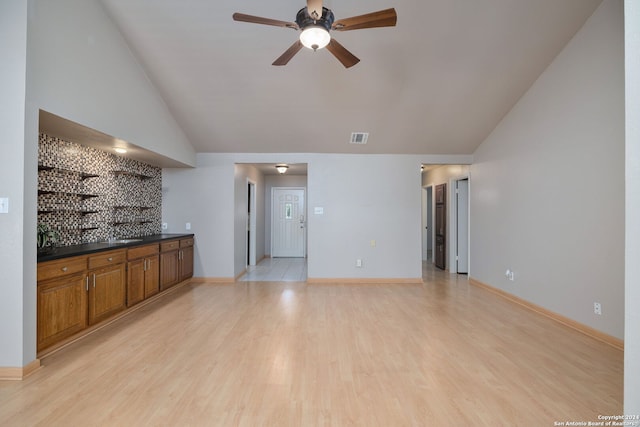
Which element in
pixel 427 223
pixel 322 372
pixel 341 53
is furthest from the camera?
pixel 427 223

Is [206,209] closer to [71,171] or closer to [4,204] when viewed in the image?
[71,171]

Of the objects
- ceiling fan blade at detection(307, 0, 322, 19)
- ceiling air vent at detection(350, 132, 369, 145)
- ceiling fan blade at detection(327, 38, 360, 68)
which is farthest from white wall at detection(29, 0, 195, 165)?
ceiling air vent at detection(350, 132, 369, 145)

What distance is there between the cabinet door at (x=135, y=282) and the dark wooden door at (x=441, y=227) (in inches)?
231

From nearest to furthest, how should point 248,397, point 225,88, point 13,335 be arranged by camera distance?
1. point 248,397
2. point 13,335
3. point 225,88

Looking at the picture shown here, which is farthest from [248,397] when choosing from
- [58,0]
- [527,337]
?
[58,0]

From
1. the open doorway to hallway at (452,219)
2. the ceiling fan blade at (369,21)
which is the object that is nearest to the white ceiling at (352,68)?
the ceiling fan blade at (369,21)

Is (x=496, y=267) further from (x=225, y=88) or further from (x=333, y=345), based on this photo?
(x=225, y=88)

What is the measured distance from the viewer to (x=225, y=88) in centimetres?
430

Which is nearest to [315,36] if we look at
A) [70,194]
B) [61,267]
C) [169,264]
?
[61,267]

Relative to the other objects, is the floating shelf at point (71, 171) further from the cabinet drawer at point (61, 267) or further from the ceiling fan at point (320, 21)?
the ceiling fan at point (320, 21)

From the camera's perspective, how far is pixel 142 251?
164 inches

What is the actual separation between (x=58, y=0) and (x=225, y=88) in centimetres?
184

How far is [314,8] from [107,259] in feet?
10.7

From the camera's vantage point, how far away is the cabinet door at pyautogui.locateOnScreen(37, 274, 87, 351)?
2678mm
